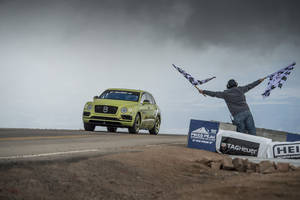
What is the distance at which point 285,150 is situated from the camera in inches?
383

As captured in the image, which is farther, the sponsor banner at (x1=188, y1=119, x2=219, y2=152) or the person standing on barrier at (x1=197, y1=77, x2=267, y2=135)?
the person standing on barrier at (x1=197, y1=77, x2=267, y2=135)

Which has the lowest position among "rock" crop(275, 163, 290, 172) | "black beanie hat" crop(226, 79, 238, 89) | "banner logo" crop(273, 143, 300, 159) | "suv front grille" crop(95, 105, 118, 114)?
"rock" crop(275, 163, 290, 172)

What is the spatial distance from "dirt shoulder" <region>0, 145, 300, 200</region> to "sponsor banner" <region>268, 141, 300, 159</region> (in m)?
2.44

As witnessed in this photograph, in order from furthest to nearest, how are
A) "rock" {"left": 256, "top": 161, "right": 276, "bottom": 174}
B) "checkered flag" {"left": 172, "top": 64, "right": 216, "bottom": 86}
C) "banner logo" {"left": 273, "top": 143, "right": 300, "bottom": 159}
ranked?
1. "checkered flag" {"left": 172, "top": 64, "right": 216, "bottom": 86}
2. "banner logo" {"left": 273, "top": 143, "right": 300, "bottom": 159}
3. "rock" {"left": 256, "top": 161, "right": 276, "bottom": 174}

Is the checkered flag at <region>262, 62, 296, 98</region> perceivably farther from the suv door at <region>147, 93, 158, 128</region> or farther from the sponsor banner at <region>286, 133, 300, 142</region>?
the suv door at <region>147, 93, 158, 128</region>

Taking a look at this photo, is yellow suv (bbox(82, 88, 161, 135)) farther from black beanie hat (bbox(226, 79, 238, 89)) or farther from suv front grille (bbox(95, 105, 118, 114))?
black beanie hat (bbox(226, 79, 238, 89))

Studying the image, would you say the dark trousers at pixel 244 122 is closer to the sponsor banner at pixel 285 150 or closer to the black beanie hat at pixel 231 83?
the black beanie hat at pixel 231 83

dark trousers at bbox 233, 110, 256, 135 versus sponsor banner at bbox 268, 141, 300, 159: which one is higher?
dark trousers at bbox 233, 110, 256, 135

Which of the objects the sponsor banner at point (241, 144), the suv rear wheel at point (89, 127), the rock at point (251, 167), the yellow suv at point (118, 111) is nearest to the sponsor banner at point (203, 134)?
the sponsor banner at point (241, 144)

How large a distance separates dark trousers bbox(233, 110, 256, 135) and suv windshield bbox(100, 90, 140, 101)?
7.03 meters

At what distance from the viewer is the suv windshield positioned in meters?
17.7

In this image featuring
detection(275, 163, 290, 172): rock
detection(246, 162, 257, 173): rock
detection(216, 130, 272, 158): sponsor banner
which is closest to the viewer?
detection(275, 163, 290, 172): rock

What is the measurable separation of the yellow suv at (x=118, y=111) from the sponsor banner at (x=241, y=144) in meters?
6.64

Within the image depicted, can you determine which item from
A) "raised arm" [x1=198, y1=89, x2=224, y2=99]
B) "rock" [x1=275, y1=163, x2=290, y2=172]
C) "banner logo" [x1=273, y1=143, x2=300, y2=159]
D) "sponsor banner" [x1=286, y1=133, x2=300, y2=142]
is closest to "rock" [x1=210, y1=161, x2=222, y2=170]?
"rock" [x1=275, y1=163, x2=290, y2=172]
